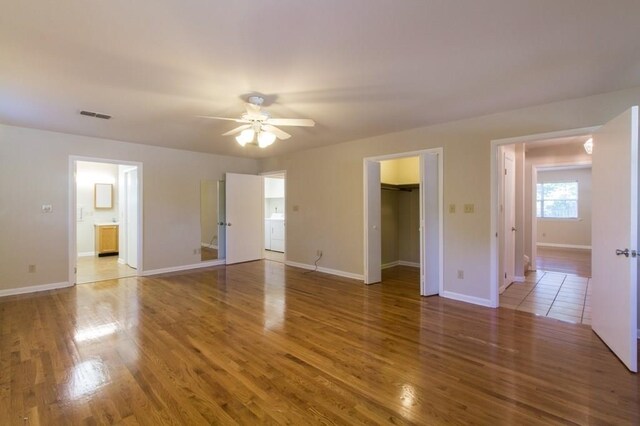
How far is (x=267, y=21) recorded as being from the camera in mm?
1993

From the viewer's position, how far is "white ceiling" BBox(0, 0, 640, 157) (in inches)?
74.4

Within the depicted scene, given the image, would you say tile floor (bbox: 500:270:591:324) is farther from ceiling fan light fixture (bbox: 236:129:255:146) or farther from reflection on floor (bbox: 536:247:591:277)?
ceiling fan light fixture (bbox: 236:129:255:146)

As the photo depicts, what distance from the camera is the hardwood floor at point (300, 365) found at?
6.33ft

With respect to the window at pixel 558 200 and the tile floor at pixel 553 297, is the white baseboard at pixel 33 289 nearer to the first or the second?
the tile floor at pixel 553 297

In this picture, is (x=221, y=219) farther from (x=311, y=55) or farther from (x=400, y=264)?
(x=311, y=55)

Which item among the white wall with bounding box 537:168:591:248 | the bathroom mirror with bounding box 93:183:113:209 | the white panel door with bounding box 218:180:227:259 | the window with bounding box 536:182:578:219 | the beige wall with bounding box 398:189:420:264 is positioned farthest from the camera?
the window with bounding box 536:182:578:219

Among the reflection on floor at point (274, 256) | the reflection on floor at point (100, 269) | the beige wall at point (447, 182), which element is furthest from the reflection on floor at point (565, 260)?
the reflection on floor at point (100, 269)

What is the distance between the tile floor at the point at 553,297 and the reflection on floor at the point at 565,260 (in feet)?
1.89

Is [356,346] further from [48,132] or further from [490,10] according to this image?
[48,132]

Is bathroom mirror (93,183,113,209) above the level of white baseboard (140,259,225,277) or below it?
above

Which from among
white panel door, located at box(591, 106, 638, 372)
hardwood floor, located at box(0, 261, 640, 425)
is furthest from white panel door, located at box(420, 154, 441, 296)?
white panel door, located at box(591, 106, 638, 372)

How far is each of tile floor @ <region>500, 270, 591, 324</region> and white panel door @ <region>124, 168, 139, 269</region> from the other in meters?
6.39

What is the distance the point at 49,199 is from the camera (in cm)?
482

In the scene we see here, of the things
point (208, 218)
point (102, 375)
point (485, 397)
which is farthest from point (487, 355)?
point (208, 218)
